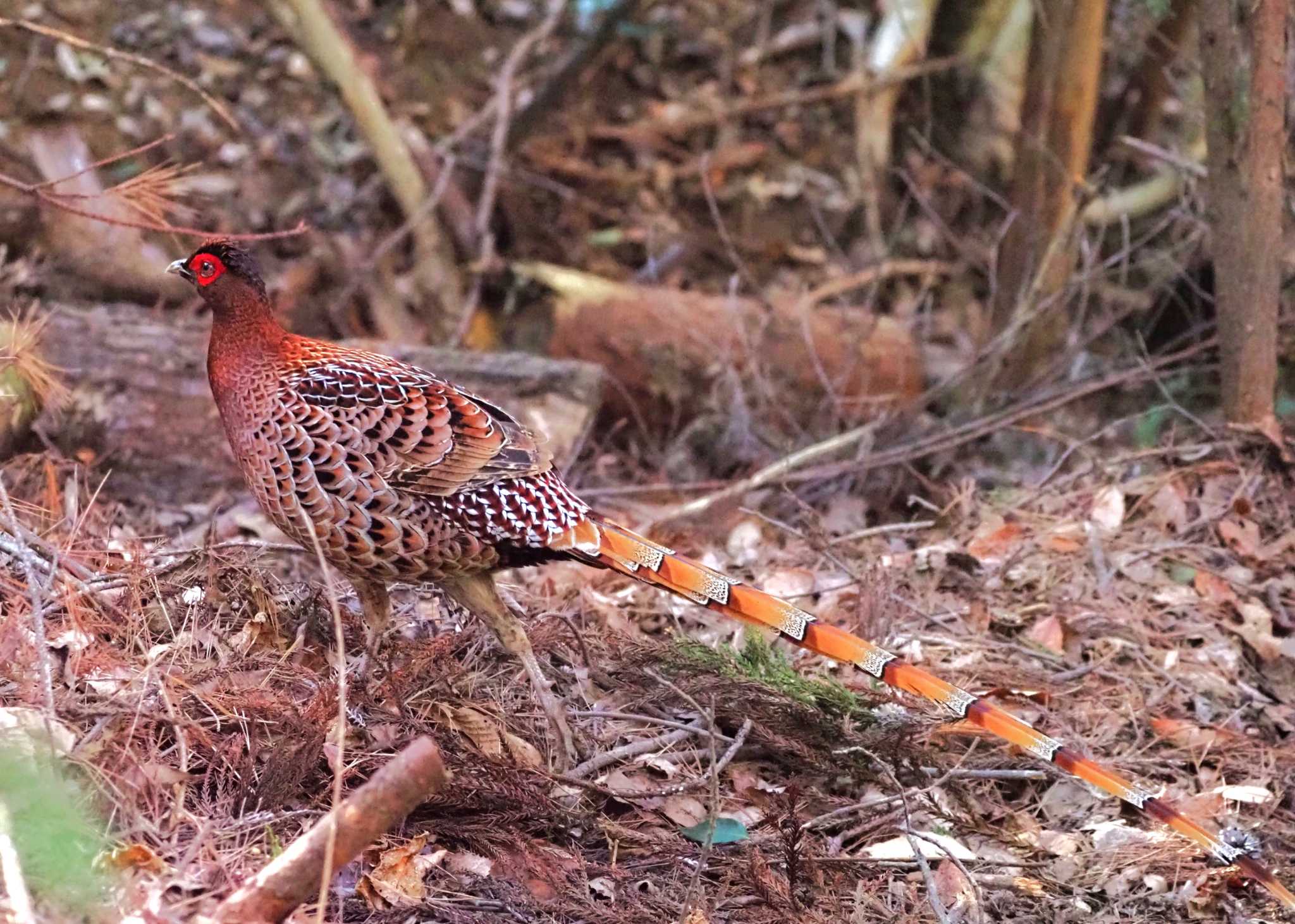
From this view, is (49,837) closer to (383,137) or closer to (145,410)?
(145,410)

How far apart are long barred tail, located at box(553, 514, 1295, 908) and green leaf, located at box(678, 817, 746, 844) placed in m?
0.49

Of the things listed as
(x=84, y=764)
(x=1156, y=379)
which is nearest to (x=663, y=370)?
(x=1156, y=379)

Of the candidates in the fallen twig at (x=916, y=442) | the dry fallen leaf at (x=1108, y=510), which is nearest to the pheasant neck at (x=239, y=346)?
the fallen twig at (x=916, y=442)

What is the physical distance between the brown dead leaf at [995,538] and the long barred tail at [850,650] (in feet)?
5.20

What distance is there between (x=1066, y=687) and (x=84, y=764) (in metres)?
2.87

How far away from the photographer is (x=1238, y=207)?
193 inches

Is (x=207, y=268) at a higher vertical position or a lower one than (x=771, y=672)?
higher

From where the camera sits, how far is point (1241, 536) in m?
4.84

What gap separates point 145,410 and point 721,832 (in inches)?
128

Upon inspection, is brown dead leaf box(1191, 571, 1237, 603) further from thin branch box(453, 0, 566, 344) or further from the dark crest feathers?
thin branch box(453, 0, 566, 344)

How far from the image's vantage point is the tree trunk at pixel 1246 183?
470 centimetres

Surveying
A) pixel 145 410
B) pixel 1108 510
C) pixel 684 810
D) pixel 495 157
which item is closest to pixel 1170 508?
pixel 1108 510

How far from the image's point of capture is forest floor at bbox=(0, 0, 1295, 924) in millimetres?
2980

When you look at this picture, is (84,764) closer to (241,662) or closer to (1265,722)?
(241,662)
